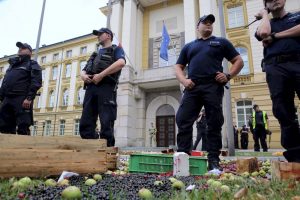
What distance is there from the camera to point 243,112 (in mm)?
17062

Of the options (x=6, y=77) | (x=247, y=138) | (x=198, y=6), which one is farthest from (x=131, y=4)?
(x=6, y=77)

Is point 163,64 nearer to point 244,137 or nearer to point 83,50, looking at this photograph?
point 244,137

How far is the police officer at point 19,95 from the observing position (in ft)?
13.9

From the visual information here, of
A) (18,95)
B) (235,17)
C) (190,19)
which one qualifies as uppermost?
(235,17)

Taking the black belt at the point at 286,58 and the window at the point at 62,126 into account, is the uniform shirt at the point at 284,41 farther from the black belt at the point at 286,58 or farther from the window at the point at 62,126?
the window at the point at 62,126

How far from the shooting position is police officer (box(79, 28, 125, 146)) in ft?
10.7

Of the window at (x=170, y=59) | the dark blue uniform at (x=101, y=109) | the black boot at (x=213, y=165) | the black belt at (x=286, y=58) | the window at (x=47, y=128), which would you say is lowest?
the black boot at (x=213, y=165)

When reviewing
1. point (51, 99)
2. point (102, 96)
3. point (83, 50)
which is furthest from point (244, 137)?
point (51, 99)

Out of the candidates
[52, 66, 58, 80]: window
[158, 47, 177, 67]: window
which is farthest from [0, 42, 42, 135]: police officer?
[52, 66, 58, 80]: window

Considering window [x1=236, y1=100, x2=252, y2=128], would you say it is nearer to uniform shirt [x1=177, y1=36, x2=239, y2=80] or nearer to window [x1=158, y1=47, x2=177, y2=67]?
window [x1=158, y1=47, x2=177, y2=67]

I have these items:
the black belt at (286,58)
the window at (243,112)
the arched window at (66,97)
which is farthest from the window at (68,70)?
the black belt at (286,58)

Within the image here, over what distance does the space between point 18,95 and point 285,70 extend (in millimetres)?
4241

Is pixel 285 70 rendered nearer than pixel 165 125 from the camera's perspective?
Yes

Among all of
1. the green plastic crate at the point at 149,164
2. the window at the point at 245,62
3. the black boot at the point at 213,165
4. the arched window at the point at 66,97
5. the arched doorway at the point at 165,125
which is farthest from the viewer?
the arched window at the point at 66,97
